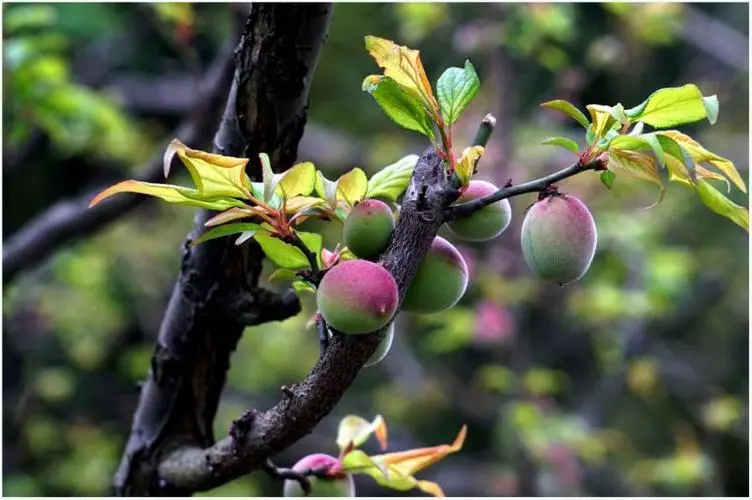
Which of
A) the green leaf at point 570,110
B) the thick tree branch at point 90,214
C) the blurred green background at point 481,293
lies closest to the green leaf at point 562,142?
the green leaf at point 570,110

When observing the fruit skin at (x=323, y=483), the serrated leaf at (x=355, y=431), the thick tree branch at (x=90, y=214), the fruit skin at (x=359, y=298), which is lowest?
the fruit skin at (x=323, y=483)

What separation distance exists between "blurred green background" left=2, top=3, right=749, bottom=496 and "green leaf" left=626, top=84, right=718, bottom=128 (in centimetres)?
122

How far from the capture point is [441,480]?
11.1 feet

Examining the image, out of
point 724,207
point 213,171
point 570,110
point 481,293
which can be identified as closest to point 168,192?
point 213,171

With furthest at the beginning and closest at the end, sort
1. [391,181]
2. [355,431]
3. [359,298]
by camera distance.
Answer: [355,431] < [391,181] < [359,298]

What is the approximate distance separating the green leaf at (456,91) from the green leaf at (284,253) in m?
0.15

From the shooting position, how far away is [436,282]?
0.53 m

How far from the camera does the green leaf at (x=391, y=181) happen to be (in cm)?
57

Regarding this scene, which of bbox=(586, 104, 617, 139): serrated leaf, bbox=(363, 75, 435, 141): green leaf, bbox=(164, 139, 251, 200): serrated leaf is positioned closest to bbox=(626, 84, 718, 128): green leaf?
bbox=(586, 104, 617, 139): serrated leaf

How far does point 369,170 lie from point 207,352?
271cm

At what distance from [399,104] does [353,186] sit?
0.07m

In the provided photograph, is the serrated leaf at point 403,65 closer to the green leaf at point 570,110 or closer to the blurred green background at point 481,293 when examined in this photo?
the green leaf at point 570,110

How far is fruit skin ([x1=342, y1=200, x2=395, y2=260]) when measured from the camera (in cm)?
52

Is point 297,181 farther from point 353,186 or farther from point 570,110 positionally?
point 570,110
